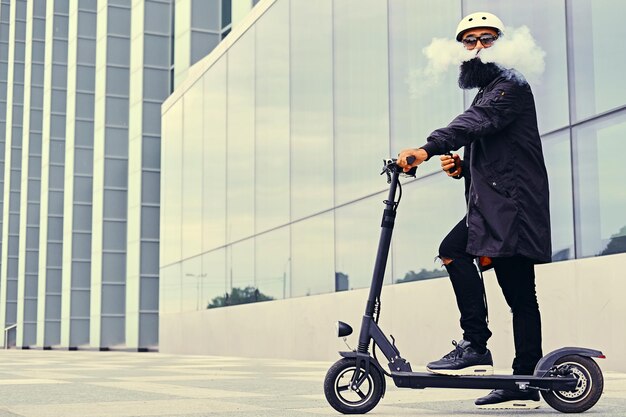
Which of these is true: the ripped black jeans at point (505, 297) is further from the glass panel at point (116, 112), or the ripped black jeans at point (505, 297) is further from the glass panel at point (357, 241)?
the glass panel at point (116, 112)

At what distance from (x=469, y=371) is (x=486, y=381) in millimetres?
87

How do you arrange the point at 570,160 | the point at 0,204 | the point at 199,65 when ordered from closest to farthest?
1. the point at 570,160
2. the point at 199,65
3. the point at 0,204

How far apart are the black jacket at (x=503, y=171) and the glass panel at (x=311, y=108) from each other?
1045 cm

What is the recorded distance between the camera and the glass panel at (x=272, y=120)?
17.4 meters

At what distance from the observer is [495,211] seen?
4.52 meters

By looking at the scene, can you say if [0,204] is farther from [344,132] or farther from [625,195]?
[625,195]

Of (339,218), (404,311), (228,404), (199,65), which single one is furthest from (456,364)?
(199,65)

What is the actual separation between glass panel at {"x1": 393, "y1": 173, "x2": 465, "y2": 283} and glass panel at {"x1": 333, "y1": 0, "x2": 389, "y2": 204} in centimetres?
100

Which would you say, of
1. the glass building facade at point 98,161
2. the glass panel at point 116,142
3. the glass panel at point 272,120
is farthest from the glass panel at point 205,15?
the glass panel at point 272,120

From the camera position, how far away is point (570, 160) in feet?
31.2

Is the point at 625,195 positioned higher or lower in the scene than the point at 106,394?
higher

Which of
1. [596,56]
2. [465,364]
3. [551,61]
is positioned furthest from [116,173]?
[465,364]

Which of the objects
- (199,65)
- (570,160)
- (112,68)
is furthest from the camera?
(112,68)

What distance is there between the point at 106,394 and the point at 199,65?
17949 millimetres
